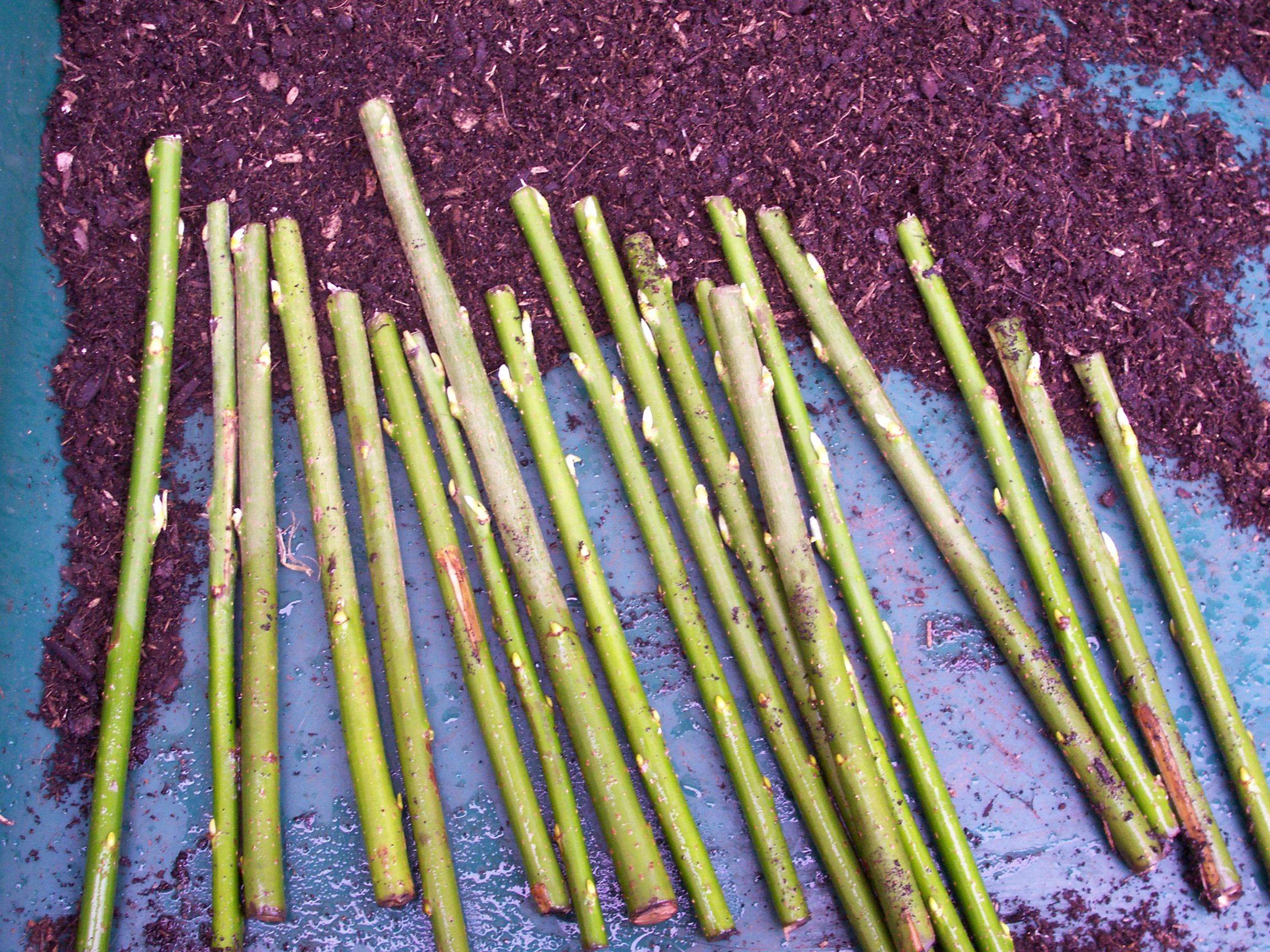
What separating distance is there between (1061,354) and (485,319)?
1656mm

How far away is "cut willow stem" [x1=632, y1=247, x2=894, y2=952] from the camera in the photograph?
2016 mm

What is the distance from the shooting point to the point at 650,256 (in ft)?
8.09

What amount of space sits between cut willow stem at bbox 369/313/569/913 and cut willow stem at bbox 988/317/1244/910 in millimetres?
1504

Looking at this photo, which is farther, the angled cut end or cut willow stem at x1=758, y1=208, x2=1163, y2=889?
cut willow stem at x1=758, y1=208, x2=1163, y2=889

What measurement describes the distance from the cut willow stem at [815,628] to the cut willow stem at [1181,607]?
2.92ft

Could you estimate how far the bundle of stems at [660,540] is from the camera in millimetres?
2029

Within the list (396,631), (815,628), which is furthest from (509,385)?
(815,628)

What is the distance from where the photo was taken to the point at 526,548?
7.00 feet

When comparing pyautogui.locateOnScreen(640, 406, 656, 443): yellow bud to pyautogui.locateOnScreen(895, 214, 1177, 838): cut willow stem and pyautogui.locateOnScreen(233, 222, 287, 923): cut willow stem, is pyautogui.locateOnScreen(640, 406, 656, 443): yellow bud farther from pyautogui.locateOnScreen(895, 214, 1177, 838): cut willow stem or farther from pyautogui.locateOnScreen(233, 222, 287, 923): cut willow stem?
pyautogui.locateOnScreen(233, 222, 287, 923): cut willow stem

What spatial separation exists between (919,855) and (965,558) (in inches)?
29.5

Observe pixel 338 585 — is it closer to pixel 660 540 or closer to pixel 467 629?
pixel 467 629

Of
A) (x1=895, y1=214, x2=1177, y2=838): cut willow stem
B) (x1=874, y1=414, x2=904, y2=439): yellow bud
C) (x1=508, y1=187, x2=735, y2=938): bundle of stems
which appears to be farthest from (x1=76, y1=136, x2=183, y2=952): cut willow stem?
(x1=895, y1=214, x2=1177, y2=838): cut willow stem

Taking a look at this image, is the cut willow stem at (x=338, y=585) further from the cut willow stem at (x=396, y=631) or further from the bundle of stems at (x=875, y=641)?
the bundle of stems at (x=875, y=641)

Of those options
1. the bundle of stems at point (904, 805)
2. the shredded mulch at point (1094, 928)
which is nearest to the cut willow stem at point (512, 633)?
the bundle of stems at point (904, 805)
